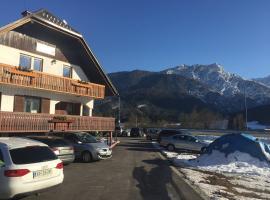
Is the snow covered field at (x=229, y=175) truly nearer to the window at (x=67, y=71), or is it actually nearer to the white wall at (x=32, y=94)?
the white wall at (x=32, y=94)

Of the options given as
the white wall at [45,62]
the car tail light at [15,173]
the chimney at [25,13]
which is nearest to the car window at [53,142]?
the car tail light at [15,173]

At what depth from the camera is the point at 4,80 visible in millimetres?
22922

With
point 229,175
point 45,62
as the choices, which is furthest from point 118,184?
point 45,62

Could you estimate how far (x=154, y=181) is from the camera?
48.3 feet

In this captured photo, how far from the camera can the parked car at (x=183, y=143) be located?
32.5 meters

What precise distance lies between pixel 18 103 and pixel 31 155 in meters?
16.2

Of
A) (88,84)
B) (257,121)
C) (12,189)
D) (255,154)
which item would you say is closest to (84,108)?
(88,84)

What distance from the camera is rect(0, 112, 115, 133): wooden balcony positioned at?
71.5ft

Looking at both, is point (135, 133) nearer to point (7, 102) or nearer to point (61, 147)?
point (7, 102)

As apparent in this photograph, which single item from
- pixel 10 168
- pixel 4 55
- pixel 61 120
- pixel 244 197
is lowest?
pixel 244 197

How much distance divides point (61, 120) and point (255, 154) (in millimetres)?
12217

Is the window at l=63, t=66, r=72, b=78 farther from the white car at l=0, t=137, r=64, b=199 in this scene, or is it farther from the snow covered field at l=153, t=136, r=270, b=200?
the white car at l=0, t=137, r=64, b=199

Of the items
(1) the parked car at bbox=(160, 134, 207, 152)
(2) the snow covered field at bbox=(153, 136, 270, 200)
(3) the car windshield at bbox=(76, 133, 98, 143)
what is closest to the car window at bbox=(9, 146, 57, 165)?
(2) the snow covered field at bbox=(153, 136, 270, 200)

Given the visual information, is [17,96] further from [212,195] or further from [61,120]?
[212,195]
